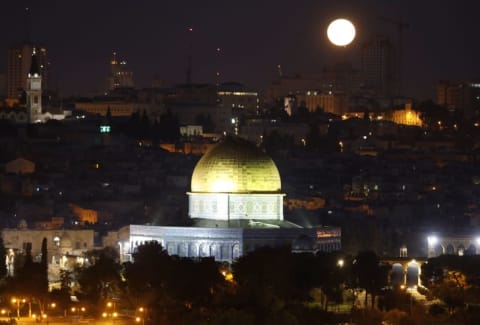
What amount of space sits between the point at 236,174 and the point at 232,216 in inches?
42.0

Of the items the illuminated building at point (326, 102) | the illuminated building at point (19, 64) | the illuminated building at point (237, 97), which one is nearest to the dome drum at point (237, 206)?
the illuminated building at point (237, 97)

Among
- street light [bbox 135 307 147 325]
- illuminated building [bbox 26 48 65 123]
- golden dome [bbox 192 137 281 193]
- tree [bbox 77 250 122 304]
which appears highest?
illuminated building [bbox 26 48 65 123]

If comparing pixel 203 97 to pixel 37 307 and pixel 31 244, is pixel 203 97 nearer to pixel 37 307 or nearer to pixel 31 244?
pixel 31 244

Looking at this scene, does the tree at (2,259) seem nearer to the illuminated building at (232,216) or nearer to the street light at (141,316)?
the illuminated building at (232,216)

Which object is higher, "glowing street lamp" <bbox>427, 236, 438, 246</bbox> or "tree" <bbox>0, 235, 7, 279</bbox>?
"glowing street lamp" <bbox>427, 236, 438, 246</bbox>

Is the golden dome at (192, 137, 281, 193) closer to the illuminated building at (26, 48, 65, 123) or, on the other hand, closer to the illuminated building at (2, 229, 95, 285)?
the illuminated building at (2, 229, 95, 285)

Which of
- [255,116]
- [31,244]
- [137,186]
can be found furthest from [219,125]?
[31,244]

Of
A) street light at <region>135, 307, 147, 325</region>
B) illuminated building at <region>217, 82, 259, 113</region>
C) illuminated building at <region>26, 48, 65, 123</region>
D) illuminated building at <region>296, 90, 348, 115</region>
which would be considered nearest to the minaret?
illuminated building at <region>26, 48, 65, 123</region>

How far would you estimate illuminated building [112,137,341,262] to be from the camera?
74.2m

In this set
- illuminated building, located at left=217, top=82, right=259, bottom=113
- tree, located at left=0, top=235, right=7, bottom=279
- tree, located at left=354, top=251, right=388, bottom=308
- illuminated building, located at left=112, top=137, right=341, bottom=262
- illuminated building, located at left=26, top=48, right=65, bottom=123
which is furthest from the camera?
illuminated building, located at left=217, top=82, right=259, bottom=113

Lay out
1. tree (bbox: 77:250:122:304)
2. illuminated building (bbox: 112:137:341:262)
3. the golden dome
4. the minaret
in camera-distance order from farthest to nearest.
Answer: the minaret → the golden dome → illuminated building (bbox: 112:137:341:262) → tree (bbox: 77:250:122:304)

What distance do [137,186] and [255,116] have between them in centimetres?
4746

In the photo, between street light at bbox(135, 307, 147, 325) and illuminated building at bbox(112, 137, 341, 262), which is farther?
illuminated building at bbox(112, 137, 341, 262)

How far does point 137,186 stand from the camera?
100312 mm
